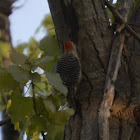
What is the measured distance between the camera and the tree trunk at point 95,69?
2.17m

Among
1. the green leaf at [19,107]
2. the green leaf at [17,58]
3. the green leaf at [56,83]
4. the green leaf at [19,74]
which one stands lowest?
the green leaf at [19,107]

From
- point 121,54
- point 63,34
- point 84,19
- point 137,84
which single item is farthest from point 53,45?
point 137,84

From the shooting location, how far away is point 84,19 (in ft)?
8.12

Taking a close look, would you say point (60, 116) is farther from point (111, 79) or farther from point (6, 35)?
point (6, 35)

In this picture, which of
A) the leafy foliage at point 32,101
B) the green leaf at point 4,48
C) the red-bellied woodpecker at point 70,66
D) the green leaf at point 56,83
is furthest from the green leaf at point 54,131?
the green leaf at point 4,48

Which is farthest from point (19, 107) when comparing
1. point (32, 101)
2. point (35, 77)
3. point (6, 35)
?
point (6, 35)

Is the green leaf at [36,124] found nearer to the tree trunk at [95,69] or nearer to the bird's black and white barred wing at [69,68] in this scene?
the tree trunk at [95,69]

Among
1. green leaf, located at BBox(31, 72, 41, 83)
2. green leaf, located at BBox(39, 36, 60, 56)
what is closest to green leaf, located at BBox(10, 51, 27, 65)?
green leaf, located at BBox(31, 72, 41, 83)

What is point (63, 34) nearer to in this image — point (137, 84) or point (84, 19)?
point (84, 19)

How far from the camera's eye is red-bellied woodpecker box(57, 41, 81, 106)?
2424 mm

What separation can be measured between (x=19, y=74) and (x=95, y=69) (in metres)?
0.72

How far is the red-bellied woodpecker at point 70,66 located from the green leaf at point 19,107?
48cm

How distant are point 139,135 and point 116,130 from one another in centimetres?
19

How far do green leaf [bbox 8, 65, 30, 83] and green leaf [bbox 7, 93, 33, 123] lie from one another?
17 cm
